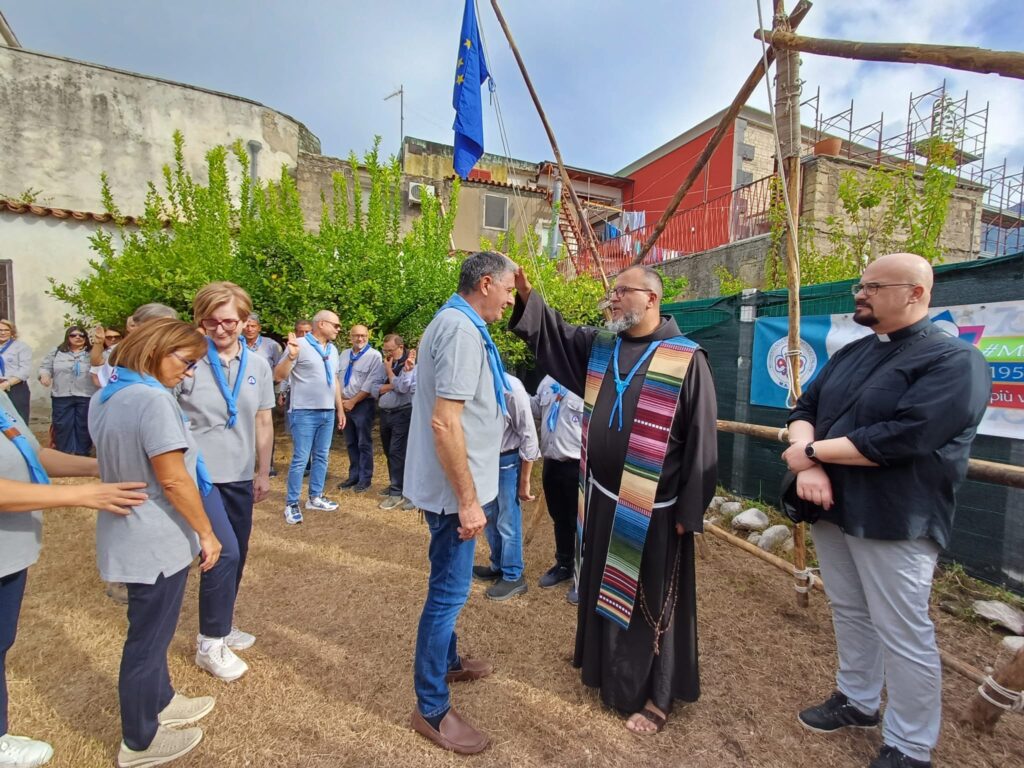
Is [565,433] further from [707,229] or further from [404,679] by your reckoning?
[707,229]

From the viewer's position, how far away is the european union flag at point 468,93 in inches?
182

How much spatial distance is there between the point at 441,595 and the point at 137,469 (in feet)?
4.01

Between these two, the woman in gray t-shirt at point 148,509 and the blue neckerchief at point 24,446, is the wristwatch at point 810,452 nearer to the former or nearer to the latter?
the woman in gray t-shirt at point 148,509

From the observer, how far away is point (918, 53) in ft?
7.48

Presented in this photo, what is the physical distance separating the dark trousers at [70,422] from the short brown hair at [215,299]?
→ 5914mm

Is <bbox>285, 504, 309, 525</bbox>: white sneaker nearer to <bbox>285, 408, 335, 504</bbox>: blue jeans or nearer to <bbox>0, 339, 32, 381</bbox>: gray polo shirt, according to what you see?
<bbox>285, 408, 335, 504</bbox>: blue jeans

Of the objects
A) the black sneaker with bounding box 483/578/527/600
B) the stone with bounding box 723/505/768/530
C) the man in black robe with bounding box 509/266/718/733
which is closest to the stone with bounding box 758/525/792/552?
the stone with bounding box 723/505/768/530

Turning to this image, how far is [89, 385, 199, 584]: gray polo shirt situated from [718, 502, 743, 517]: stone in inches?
181

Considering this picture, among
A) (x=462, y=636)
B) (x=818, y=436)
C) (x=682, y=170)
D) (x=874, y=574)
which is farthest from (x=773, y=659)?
(x=682, y=170)

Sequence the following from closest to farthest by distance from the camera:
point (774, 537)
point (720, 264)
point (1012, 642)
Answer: point (1012, 642) < point (774, 537) < point (720, 264)

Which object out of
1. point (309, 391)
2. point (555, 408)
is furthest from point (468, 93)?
point (309, 391)

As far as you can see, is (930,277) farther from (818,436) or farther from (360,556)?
(360,556)

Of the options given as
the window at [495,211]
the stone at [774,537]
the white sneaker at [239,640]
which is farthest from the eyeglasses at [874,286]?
the window at [495,211]

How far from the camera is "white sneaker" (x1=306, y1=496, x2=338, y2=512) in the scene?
5273 millimetres
